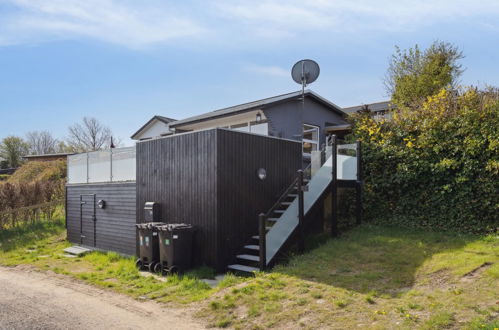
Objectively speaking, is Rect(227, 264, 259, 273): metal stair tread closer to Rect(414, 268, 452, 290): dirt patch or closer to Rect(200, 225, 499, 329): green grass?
Rect(200, 225, 499, 329): green grass

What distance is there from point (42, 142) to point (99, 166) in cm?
4790

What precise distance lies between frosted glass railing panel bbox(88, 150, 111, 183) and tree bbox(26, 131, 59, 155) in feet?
144

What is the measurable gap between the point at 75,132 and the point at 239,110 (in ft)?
133

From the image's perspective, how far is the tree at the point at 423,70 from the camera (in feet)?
60.8

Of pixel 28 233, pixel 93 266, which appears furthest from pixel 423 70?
pixel 28 233

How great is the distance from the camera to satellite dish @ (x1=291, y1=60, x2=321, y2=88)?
11.1 m

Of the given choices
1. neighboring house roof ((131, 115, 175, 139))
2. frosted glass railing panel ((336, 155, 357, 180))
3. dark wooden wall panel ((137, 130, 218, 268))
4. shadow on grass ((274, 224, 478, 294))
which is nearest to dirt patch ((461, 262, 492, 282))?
shadow on grass ((274, 224, 478, 294))

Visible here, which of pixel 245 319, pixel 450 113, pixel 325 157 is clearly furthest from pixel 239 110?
pixel 245 319

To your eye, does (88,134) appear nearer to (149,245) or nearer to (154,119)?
(154,119)

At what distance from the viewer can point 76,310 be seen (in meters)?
6.42

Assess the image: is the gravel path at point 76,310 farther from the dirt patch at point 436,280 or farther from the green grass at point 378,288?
the dirt patch at point 436,280

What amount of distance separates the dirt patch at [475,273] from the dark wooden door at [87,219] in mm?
10841

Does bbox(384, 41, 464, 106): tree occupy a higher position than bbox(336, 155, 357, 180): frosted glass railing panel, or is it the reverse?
bbox(384, 41, 464, 106): tree

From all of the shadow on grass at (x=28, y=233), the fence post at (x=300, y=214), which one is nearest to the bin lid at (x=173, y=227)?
the fence post at (x=300, y=214)
